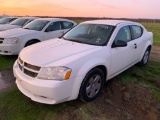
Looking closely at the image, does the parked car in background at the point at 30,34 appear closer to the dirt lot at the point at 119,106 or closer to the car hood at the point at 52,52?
the car hood at the point at 52,52

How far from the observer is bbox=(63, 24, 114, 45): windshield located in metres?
4.50

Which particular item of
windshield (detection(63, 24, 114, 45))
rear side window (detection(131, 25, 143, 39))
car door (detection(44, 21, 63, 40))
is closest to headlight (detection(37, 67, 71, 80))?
windshield (detection(63, 24, 114, 45))

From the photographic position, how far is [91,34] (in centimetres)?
479

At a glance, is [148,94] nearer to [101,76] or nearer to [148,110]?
[148,110]

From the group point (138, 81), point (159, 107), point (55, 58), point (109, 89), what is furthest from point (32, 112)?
point (138, 81)

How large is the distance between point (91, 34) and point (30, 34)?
12.2 feet

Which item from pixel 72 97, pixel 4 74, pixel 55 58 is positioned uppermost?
pixel 55 58

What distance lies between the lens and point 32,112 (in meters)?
3.68

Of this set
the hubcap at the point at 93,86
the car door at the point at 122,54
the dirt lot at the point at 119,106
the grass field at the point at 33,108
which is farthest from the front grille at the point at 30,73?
the car door at the point at 122,54

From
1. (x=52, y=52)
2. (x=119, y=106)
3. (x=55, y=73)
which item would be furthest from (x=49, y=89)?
Answer: (x=119, y=106)

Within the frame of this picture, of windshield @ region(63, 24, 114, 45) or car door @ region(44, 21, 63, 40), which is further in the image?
car door @ region(44, 21, 63, 40)

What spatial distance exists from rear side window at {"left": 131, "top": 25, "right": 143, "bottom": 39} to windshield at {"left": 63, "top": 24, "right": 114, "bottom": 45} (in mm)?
1100

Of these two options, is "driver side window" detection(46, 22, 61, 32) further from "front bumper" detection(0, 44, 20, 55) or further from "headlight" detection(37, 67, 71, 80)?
→ "headlight" detection(37, 67, 71, 80)

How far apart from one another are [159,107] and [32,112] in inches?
101
